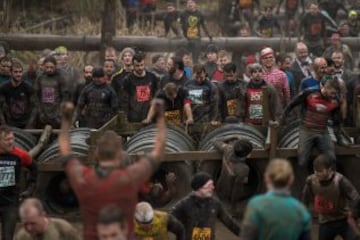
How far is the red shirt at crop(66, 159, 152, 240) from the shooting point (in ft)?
24.0

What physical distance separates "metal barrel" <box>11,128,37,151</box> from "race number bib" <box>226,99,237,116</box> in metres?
2.69

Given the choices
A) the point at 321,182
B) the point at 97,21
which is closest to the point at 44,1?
the point at 97,21

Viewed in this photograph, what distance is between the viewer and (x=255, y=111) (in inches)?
522

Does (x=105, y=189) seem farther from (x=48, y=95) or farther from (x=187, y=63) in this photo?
(x=187, y=63)

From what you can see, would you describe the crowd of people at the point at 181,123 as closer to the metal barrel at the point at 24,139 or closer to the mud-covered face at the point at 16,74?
the mud-covered face at the point at 16,74

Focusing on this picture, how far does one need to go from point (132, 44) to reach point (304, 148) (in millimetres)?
8978

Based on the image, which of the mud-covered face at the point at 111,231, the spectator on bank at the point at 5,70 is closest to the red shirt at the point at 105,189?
the mud-covered face at the point at 111,231

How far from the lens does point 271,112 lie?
12.9 metres

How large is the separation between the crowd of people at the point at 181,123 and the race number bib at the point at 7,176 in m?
0.01

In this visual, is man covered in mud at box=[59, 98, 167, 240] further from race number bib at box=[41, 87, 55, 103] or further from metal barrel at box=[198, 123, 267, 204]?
race number bib at box=[41, 87, 55, 103]

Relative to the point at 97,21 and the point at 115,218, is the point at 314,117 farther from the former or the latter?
the point at 97,21

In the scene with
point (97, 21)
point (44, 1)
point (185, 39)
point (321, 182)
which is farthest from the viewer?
point (44, 1)

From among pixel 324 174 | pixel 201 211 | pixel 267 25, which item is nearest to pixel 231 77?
pixel 324 174

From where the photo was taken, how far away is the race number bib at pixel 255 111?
13.2 meters
